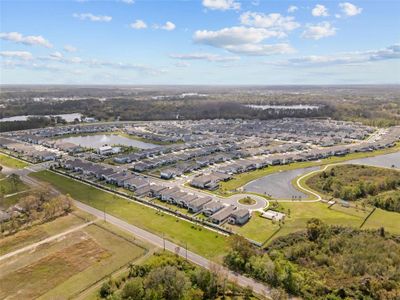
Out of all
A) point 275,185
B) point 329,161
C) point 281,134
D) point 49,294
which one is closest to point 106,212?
point 49,294

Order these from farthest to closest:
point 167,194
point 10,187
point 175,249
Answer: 1. point 10,187
2. point 167,194
3. point 175,249

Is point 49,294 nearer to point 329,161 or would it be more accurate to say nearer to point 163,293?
point 163,293

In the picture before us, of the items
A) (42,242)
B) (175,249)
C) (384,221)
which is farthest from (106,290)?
(384,221)

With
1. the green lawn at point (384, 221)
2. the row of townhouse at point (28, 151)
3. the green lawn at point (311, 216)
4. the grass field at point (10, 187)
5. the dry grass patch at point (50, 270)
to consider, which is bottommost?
the dry grass patch at point (50, 270)

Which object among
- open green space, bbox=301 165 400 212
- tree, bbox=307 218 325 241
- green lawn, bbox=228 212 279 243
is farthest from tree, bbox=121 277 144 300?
open green space, bbox=301 165 400 212

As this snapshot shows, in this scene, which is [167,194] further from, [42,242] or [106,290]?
[106,290]

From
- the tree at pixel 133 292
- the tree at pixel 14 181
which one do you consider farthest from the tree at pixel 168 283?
the tree at pixel 14 181

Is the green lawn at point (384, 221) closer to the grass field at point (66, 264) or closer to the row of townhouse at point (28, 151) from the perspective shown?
the grass field at point (66, 264)
